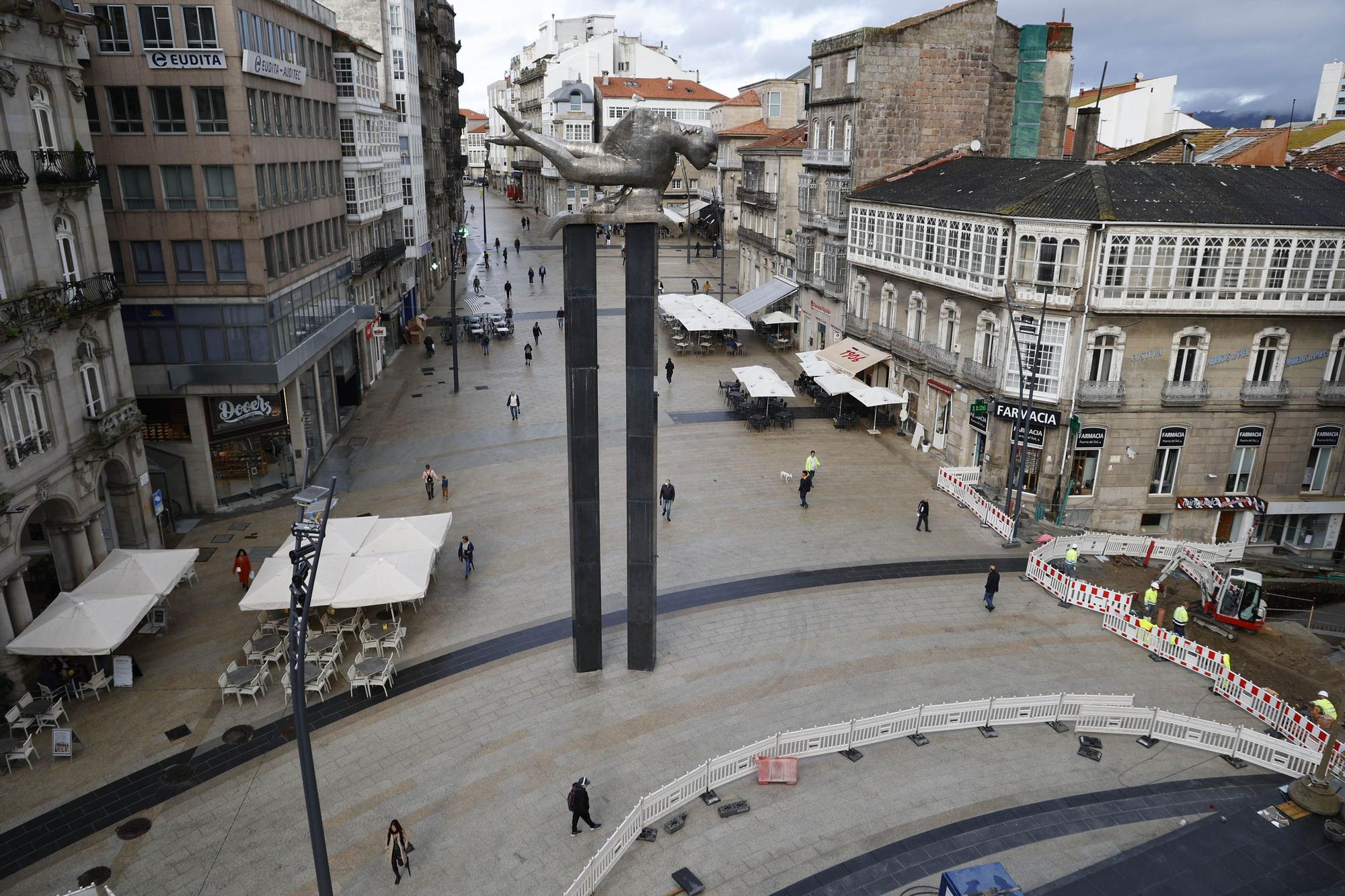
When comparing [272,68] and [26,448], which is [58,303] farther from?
[272,68]

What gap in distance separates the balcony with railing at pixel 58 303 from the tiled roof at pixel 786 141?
130 ft

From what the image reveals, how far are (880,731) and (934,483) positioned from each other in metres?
17.1

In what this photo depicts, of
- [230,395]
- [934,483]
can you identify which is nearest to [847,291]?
[934,483]

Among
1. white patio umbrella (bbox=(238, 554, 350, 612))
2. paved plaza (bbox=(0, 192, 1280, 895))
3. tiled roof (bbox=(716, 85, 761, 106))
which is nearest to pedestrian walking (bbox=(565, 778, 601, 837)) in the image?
paved plaza (bbox=(0, 192, 1280, 895))

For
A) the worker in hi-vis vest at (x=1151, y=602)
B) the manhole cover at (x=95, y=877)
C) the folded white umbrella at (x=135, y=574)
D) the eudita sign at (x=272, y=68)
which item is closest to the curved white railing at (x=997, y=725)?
the worker in hi-vis vest at (x=1151, y=602)

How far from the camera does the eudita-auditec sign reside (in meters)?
28.7

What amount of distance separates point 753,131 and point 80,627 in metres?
60.8

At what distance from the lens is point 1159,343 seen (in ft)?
98.5

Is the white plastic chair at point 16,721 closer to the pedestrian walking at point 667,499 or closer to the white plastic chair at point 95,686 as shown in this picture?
the white plastic chair at point 95,686

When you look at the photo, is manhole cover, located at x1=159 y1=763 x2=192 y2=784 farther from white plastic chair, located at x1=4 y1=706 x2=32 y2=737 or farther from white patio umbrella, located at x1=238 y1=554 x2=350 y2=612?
white patio umbrella, located at x1=238 y1=554 x2=350 y2=612

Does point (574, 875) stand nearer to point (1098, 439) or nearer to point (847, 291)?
point (1098, 439)

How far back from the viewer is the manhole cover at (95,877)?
14430 mm

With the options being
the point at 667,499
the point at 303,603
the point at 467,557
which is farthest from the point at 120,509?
the point at 303,603

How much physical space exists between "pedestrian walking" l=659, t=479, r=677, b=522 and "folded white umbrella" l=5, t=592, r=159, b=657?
14.8m
